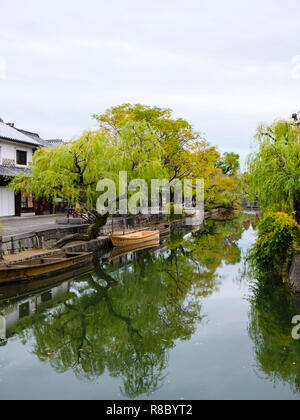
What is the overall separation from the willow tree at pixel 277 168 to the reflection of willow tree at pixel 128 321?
4.22 metres

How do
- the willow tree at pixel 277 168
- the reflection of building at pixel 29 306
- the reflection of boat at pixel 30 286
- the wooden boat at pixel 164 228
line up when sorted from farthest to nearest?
1. the wooden boat at pixel 164 228
2. the willow tree at pixel 277 168
3. the reflection of boat at pixel 30 286
4. the reflection of building at pixel 29 306

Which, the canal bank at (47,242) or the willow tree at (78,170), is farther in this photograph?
the willow tree at (78,170)

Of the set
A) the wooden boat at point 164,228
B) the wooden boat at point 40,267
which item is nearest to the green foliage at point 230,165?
the wooden boat at point 164,228

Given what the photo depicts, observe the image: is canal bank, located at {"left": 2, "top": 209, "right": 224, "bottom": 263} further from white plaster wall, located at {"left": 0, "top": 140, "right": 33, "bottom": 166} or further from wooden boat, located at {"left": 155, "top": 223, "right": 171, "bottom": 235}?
white plaster wall, located at {"left": 0, "top": 140, "right": 33, "bottom": 166}

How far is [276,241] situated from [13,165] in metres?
22.2

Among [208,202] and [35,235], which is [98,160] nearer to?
[35,235]

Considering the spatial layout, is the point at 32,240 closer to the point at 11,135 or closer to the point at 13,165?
the point at 13,165

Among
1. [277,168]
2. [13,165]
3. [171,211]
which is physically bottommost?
[171,211]

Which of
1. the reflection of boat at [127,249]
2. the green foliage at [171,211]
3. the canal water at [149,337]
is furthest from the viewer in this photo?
the green foliage at [171,211]

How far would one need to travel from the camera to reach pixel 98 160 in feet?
59.9

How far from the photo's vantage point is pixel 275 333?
29.3 ft

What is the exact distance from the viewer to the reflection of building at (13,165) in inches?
1045

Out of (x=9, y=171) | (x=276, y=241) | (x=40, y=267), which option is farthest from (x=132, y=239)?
(x=9, y=171)

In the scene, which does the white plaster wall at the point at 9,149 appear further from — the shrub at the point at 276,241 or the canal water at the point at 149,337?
the shrub at the point at 276,241
